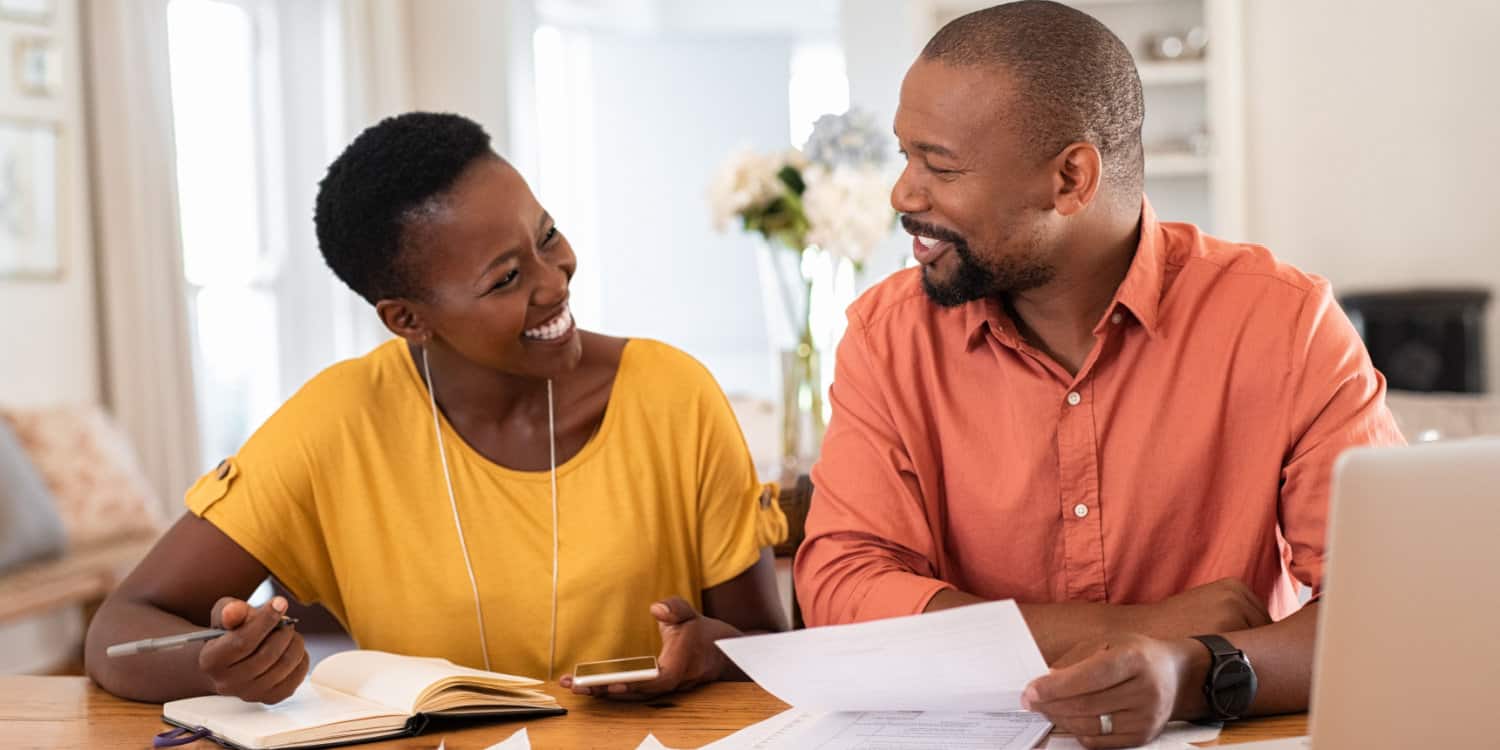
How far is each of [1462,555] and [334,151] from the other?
5385 millimetres

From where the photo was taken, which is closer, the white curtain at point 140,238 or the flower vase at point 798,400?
the flower vase at point 798,400

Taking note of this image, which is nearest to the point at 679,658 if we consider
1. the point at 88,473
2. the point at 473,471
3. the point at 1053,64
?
the point at 473,471

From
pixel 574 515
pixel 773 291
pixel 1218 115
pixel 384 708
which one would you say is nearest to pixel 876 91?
pixel 773 291

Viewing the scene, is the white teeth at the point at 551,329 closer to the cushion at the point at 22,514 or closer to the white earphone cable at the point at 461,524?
the white earphone cable at the point at 461,524

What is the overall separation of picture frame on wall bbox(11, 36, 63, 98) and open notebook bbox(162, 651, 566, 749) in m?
3.36

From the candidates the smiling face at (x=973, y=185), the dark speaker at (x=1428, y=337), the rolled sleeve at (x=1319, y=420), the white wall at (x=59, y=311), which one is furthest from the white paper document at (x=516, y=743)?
the dark speaker at (x=1428, y=337)

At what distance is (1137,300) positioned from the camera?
153cm

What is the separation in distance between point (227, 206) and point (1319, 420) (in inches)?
182

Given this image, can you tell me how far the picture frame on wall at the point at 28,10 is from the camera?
4.20 metres

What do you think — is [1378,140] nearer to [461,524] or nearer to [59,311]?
[59,311]

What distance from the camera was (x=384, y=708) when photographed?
4.42 feet

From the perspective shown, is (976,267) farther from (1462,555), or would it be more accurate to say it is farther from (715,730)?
(1462,555)

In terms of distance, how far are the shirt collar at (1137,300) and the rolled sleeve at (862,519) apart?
11cm

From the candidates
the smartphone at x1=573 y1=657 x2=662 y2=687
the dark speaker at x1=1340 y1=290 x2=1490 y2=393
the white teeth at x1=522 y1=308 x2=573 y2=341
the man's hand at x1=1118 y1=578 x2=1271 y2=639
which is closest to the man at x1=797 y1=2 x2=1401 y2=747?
the man's hand at x1=1118 y1=578 x2=1271 y2=639
